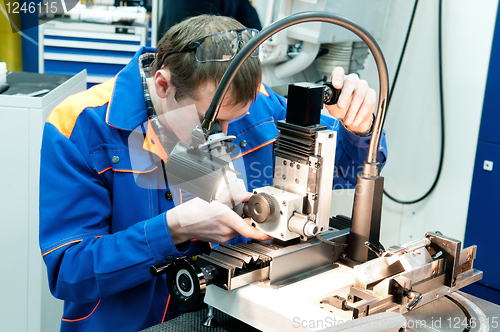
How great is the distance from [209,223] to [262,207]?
14 cm

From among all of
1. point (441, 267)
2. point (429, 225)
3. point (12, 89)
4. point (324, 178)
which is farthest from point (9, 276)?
point (429, 225)

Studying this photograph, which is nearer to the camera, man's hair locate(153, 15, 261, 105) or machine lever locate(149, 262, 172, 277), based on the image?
machine lever locate(149, 262, 172, 277)

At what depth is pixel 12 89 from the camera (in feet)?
5.55

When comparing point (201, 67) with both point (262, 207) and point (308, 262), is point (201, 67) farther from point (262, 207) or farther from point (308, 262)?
point (308, 262)

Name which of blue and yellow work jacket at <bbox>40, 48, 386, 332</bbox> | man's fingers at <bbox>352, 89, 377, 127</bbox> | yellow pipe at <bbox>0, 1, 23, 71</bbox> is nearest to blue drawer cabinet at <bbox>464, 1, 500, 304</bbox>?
blue and yellow work jacket at <bbox>40, 48, 386, 332</bbox>

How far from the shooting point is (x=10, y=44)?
353 centimetres

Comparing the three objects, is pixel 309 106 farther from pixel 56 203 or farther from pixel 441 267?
pixel 56 203

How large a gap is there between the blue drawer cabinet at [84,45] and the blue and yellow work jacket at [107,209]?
2.03m

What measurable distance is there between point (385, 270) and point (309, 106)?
0.32m

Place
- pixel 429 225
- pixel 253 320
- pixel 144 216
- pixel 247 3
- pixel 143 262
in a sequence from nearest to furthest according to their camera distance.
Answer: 1. pixel 253 320
2. pixel 143 262
3. pixel 144 216
4. pixel 247 3
5. pixel 429 225

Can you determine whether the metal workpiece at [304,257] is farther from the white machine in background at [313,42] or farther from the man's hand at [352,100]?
the white machine in background at [313,42]

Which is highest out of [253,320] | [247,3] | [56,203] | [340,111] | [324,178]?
[247,3]

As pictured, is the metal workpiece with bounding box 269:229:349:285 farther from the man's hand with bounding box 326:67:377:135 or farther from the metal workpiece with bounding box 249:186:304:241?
the man's hand with bounding box 326:67:377:135

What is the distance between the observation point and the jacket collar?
118 cm
